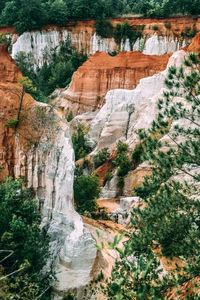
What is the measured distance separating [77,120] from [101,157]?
394 inches

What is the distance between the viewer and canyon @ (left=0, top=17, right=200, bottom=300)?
10.2 metres

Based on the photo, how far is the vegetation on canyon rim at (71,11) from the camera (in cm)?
4447

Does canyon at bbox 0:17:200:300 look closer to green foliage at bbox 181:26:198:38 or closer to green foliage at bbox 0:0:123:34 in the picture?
green foliage at bbox 181:26:198:38

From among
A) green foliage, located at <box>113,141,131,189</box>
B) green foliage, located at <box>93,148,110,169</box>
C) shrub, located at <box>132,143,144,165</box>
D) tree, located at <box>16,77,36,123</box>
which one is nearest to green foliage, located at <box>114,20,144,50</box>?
green foliage, located at <box>93,148,110,169</box>

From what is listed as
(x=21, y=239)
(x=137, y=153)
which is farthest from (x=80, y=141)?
(x=21, y=239)

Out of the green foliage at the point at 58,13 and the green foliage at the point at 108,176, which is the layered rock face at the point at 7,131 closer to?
the green foliage at the point at 108,176

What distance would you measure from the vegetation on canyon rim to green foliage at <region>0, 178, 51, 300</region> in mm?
42876

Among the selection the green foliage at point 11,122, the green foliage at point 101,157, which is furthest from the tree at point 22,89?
the green foliage at point 101,157

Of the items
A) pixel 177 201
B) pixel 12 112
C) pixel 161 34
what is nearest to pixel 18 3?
pixel 161 34

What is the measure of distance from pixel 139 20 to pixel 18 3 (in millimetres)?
21910

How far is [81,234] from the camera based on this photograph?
999 centimetres

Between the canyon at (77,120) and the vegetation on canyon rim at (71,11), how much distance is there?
1.49m

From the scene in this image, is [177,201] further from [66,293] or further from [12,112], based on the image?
[12,112]

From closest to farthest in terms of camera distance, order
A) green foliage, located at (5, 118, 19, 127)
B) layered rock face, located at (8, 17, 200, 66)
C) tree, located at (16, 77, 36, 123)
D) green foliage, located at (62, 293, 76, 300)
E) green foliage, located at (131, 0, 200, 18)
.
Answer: green foliage, located at (62, 293, 76, 300), green foliage, located at (5, 118, 19, 127), tree, located at (16, 77, 36, 123), green foliage, located at (131, 0, 200, 18), layered rock face, located at (8, 17, 200, 66)
